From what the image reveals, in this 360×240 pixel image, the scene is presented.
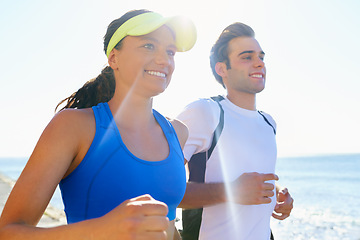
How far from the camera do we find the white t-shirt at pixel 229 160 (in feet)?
8.06

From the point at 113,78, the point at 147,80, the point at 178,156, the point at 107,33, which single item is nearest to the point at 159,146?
the point at 178,156

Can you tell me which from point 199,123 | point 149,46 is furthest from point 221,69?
point 149,46

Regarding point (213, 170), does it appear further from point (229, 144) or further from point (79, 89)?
point (79, 89)

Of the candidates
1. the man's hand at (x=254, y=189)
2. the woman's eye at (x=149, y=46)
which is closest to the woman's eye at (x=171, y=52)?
the woman's eye at (x=149, y=46)

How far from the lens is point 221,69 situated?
9.95 feet

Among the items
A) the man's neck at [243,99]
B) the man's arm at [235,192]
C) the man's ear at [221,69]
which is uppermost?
the man's ear at [221,69]

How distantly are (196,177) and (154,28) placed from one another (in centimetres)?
128

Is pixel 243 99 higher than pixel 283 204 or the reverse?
higher

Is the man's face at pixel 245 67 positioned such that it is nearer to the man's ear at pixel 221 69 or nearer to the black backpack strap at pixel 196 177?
the man's ear at pixel 221 69

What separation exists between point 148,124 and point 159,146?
0.51ft

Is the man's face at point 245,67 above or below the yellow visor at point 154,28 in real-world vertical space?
below

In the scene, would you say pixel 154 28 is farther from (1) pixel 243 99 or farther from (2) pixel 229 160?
(1) pixel 243 99

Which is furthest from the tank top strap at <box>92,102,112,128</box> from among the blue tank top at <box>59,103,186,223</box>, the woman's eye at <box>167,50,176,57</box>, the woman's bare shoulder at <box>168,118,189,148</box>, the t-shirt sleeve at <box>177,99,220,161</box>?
the t-shirt sleeve at <box>177,99,220,161</box>

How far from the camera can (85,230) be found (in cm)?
105
